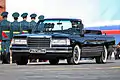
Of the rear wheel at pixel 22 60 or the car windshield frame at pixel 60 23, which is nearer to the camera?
the rear wheel at pixel 22 60

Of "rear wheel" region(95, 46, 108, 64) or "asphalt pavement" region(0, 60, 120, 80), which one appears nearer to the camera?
"asphalt pavement" region(0, 60, 120, 80)

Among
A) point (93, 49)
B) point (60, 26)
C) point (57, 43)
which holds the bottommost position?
point (93, 49)

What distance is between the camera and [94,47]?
753 inches

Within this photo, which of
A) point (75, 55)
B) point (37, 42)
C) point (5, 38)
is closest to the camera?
point (37, 42)

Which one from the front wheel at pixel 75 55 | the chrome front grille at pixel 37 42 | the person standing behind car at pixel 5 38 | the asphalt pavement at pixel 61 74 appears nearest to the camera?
the asphalt pavement at pixel 61 74

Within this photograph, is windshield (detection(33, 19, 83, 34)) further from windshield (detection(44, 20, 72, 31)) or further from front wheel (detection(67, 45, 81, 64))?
front wheel (detection(67, 45, 81, 64))

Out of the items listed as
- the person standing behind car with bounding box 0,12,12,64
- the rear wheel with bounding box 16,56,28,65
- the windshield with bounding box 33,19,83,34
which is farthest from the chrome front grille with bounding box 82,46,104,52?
the person standing behind car with bounding box 0,12,12,64

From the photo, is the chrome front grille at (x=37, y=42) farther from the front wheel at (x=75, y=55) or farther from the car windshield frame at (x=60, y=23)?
the car windshield frame at (x=60, y=23)

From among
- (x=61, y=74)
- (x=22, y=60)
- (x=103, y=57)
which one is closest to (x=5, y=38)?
(x=22, y=60)

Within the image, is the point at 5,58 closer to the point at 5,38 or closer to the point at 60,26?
the point at 5,38

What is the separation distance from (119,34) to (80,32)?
2279 inches

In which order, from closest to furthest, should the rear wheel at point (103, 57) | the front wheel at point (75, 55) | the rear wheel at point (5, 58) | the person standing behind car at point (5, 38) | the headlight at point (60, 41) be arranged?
the headlight at point (60, 41) < the front wheel at point (75, 55) < the rear wheel at point (103, 57) < the rear wheel at point (5, 58) < the person standing behind car at point (5, 38)

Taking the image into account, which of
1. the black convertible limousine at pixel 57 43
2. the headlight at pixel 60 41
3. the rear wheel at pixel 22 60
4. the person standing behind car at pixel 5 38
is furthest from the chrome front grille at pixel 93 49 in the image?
the person standing behind car at pixel 5 38

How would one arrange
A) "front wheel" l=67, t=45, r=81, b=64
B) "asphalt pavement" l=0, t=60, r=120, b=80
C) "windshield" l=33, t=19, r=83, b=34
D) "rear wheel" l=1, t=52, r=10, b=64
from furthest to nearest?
"rear wheel" l=1, t=52, r=10, b=64 < "windshield" l=33, t=19, r=83, b=34 < "front wheel" l=67, t=45, r=81, b=64 < "asphalt pavement" l=0, t=60, r=120, b=80
